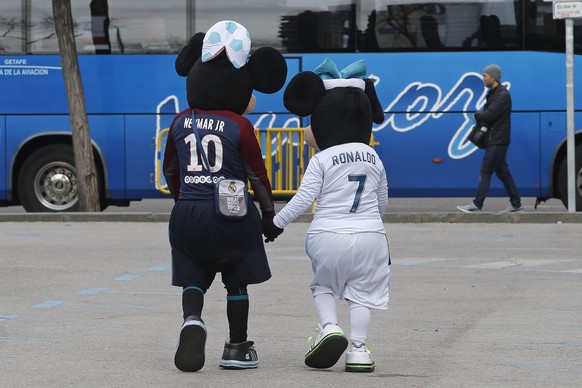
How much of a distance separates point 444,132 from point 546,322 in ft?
32.5

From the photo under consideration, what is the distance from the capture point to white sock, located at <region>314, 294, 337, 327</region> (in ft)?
24.1

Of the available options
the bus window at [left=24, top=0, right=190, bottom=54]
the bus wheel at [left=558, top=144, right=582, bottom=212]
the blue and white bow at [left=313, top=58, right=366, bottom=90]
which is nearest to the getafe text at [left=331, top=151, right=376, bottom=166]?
the blue and white bow at [left=313, top=58, right=366, bottom=90]

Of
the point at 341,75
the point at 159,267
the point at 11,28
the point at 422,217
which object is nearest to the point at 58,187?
the point at 11,28

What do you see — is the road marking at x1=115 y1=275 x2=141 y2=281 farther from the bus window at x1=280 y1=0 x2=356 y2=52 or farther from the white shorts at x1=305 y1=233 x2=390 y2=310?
the bus window at x1=280 y1=0 x2=356 y2=52

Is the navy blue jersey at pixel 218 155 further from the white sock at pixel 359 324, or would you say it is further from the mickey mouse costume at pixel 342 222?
the white sock at pixel 359 324

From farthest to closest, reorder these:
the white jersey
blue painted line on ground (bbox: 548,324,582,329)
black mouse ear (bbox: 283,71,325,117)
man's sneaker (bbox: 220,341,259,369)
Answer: blue painted line on ground (bbox: 548,324,582,329), black mouse ear (bbox: 283,71,325,117), the white jersey, man's sneaker (bbox: 220,341,259,369)

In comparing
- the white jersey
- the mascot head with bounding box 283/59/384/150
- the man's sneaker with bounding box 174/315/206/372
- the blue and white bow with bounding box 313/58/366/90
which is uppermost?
the blue and white bow with bounding box 313/58/366/90

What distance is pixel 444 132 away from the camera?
742 inches

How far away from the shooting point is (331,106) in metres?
7.71

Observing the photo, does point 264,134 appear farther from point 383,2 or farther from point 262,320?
point 262,320

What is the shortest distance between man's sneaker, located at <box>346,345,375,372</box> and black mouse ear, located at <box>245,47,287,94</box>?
1.48 metres

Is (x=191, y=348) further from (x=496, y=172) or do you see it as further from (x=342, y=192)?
(x=496, y=172)

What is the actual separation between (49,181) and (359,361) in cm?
1235

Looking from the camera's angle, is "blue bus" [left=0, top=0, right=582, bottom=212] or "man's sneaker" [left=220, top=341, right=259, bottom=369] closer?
"man's sneaker" [left=220, top=341, right=259, bottom=369]
